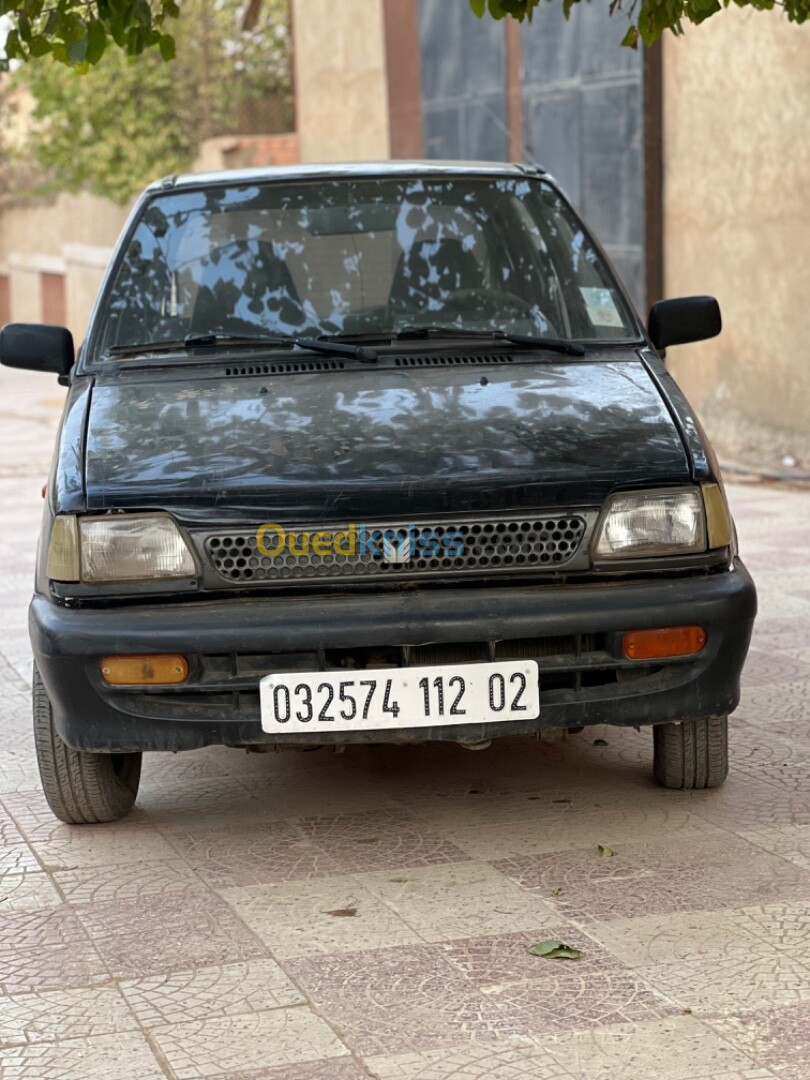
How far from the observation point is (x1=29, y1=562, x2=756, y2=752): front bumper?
167 inches

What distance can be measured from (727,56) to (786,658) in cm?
711

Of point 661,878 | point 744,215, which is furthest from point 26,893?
point 744,215

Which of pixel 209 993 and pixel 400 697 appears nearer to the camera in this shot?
pixel 209 993

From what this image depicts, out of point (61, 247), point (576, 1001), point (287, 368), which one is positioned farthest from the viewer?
point (61, 247)

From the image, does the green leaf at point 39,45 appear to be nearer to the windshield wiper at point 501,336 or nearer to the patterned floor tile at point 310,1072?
the windshield wiper at point 501,336

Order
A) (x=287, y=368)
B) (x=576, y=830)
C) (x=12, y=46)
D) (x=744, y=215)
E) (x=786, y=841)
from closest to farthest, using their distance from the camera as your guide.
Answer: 1. (x=786, y=841)
2. (x=576, y=830)
3. (x=287, y=368)
4. (x=12, y=46)
5. (x=744, y=215)

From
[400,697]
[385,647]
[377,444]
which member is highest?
[377,444]

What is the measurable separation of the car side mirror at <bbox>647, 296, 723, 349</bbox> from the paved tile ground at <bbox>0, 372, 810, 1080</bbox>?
4.15 ft

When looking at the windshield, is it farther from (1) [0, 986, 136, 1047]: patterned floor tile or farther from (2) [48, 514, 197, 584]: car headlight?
(1) [0, 986, 136, 1047]: patterned floor tile

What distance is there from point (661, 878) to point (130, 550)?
4.94ft

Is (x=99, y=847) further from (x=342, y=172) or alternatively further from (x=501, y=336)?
(x=342, y=172)

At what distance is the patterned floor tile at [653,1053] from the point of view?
3211 millimetres

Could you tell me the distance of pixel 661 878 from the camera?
4273 millimetres

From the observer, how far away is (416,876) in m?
4.35
